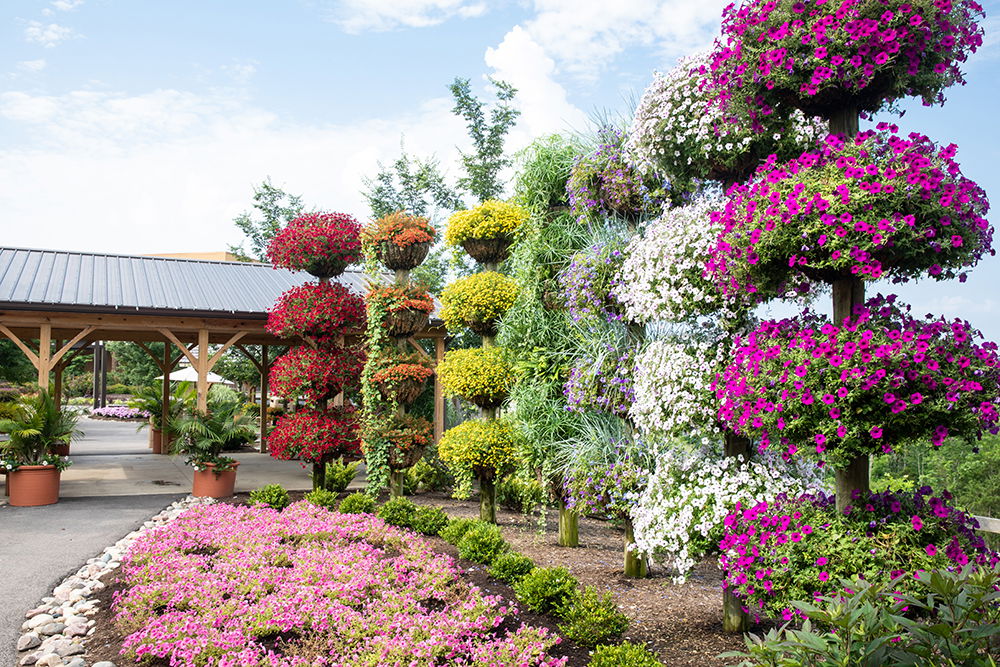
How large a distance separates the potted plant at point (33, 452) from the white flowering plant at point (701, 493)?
27.6ft

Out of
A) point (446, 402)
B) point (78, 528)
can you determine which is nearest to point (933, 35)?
point (78, 528)

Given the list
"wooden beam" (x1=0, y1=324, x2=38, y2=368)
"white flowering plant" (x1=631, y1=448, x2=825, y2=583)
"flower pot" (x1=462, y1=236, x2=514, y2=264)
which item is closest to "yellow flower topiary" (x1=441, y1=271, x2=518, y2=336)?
"flower pot" (x1=462, y1=236, x2=514, y2=264)

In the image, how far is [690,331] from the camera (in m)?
5.45

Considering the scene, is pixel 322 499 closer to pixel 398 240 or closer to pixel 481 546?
pixel 481 546

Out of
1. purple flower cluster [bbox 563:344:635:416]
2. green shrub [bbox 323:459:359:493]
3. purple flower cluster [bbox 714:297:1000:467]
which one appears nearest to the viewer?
purple flower cluster [bbox 714:297:1000:467]

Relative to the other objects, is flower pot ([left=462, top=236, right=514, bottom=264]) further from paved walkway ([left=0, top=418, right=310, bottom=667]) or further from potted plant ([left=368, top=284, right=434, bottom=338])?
paved walkway ([left=0, top=418, right=310, bottom=667])

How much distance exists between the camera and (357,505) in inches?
316

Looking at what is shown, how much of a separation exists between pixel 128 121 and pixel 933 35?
37.4 ft

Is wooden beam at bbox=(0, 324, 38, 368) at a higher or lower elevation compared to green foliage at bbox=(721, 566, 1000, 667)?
higher

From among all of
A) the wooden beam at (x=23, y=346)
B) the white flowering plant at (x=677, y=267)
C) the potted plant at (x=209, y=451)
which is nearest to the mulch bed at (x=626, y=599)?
the white flowering plant at (x=677, y=267)

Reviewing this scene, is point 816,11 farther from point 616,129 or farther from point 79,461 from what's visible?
point 79,461

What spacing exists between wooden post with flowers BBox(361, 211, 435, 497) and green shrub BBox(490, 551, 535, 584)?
355cm

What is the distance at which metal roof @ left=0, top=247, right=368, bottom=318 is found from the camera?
35.1 ft

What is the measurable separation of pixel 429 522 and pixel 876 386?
5.11 meters
